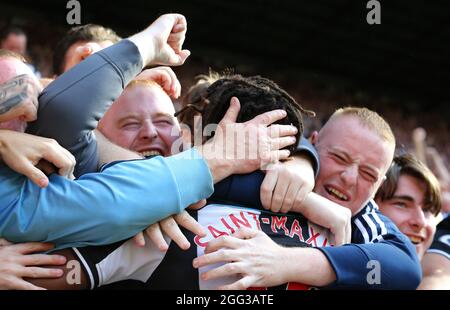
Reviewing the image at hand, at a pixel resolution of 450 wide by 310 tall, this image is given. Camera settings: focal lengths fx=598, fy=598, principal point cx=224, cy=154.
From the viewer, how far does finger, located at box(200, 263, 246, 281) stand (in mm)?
1144

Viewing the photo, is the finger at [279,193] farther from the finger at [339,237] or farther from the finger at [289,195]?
the finger at [339,237]

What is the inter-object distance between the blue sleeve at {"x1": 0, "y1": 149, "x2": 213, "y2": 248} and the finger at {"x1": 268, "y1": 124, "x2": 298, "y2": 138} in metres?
0.23

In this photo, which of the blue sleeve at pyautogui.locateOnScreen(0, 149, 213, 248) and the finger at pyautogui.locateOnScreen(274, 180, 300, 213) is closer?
the blue sleeve at pyautogui.locateOnScreen(0, 149, 213, 248)

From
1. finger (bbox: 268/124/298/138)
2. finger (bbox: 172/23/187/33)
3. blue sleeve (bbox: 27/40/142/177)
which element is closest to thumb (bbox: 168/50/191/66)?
finger (bbox: 172/23/187/33)

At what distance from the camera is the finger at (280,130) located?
1323mm

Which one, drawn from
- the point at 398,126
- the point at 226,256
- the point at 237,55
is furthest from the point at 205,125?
the point at 398,126

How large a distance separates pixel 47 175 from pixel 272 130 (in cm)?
49

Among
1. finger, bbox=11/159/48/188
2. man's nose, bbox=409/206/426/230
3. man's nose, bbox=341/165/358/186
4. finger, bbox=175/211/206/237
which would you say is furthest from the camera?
man's nose, bbox=409/206/426/230

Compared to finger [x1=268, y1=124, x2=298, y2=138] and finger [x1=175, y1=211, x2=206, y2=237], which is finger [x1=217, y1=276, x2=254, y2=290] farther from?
finger [x1=268, y1=124, x2=298, y2=138]

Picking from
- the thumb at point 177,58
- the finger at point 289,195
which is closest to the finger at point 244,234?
the finger at point 289,195

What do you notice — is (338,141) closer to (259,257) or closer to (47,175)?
(259,257)

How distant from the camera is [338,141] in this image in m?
1.63

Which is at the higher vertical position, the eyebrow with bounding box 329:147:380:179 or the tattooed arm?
the tattooed arm

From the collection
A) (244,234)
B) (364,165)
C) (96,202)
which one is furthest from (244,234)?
(364,165)
